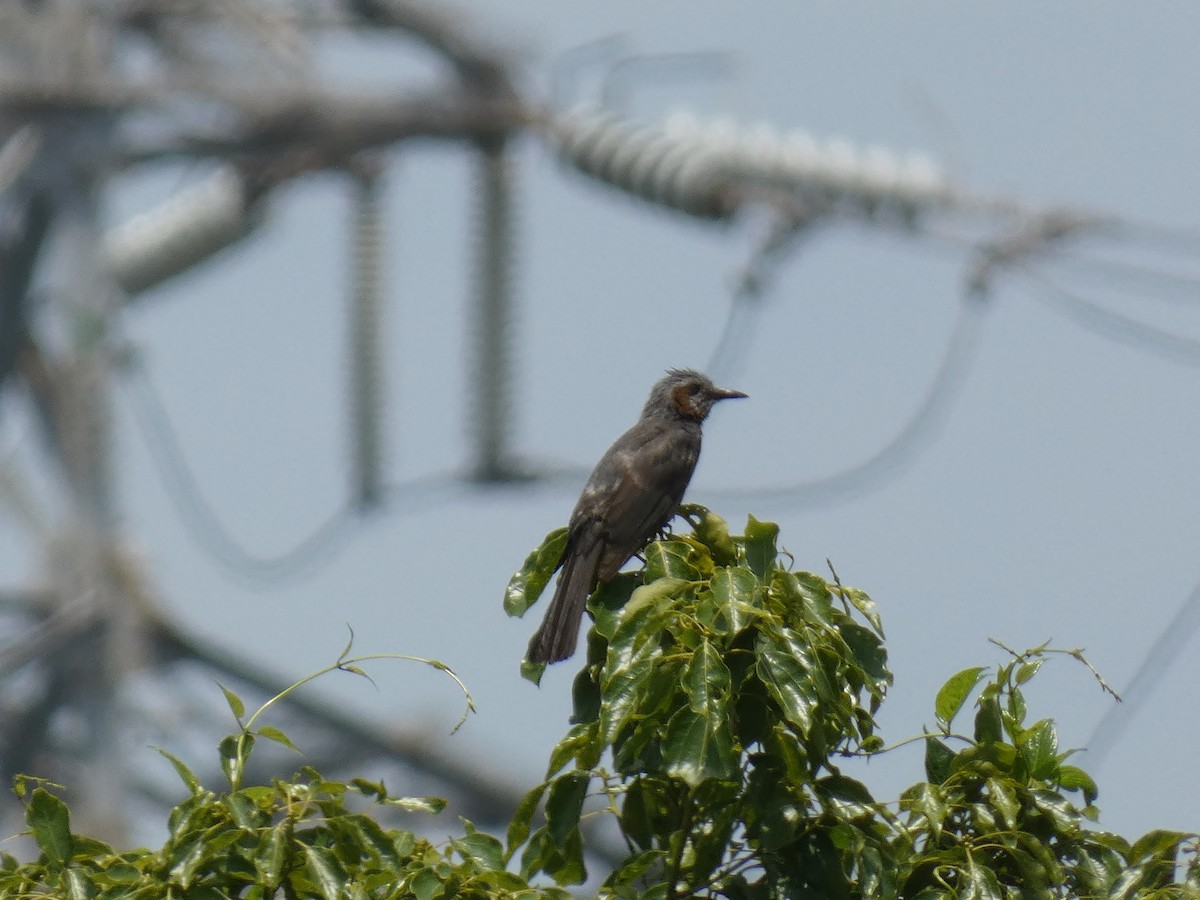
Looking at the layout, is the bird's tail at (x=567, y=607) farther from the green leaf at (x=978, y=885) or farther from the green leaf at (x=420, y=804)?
the green leaf at (x=978, y=885)

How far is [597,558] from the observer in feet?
29.4

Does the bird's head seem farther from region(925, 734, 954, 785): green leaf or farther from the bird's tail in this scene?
region(925, 734, 954, 785): green leaf

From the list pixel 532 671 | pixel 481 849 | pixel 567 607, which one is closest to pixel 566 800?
pixel 481 849

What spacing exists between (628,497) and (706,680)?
127 inches

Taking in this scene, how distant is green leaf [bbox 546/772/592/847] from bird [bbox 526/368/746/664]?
128cm

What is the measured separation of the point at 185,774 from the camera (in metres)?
6.63

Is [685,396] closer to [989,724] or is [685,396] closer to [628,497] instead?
[628,497]

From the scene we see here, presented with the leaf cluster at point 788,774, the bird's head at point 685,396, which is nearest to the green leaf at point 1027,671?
the leaf cluster at point 788,774

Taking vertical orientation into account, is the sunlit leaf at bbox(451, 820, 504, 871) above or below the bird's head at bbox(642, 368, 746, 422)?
below

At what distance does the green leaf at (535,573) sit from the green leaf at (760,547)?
1.09 metres

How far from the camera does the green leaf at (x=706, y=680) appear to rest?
20.8ft

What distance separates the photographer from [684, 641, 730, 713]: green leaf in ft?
20.8

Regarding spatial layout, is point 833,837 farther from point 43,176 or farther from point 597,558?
point 43,176

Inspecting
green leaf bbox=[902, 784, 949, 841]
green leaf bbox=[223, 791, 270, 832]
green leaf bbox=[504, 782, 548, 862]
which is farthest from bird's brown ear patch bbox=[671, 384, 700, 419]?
green leaf bbox=[223, 791, 270, 832]
